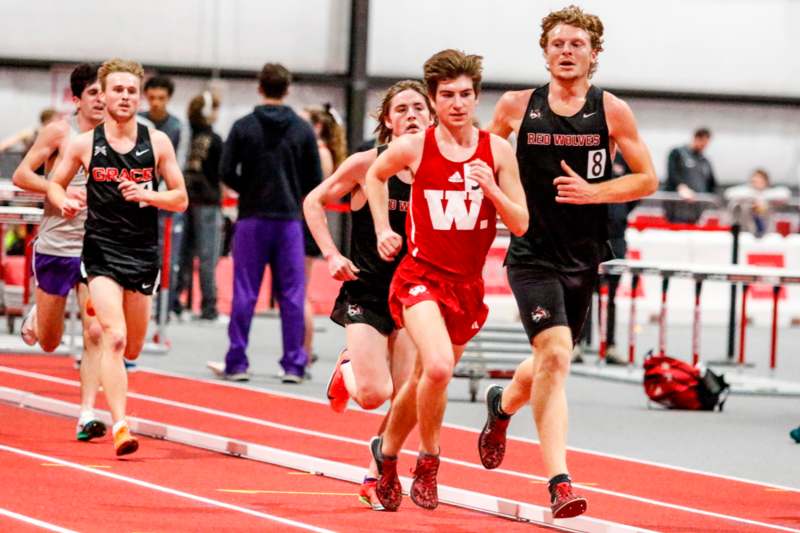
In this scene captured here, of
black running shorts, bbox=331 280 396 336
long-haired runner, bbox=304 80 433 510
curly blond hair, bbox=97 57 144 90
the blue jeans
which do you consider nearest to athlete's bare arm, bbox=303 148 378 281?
long-haired runner, bbox=304 80 433 510

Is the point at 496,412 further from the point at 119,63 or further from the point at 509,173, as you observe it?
the point at 119,63

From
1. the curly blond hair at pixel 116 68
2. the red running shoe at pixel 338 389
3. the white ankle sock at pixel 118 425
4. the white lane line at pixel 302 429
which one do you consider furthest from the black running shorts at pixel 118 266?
the white lane line at pixel 302 429

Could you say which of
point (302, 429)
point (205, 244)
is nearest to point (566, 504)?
point (302, 429)

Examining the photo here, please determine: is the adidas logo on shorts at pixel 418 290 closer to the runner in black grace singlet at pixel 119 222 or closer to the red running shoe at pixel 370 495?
the red running shoe at pixel 370 495

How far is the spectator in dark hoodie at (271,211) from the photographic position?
42.0 feet

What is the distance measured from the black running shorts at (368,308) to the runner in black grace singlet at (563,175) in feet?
2.04

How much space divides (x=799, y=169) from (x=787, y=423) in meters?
16.8

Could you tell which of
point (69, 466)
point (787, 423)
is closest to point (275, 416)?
point (69, 466)

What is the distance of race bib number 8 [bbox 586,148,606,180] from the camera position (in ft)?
24.4

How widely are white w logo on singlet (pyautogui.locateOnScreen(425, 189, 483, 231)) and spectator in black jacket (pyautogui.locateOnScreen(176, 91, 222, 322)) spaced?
30.3 ft

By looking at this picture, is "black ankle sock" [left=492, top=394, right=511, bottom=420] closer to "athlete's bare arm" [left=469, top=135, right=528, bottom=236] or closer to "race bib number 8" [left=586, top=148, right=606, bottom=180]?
"athlete's bare arm" [left=469, top=135, right=528, bottom=236]

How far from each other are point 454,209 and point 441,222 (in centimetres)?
8

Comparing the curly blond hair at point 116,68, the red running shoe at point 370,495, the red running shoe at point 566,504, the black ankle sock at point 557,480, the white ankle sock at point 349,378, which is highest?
the curly blond hair at point 116,68

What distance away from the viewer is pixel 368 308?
25.5 ft
